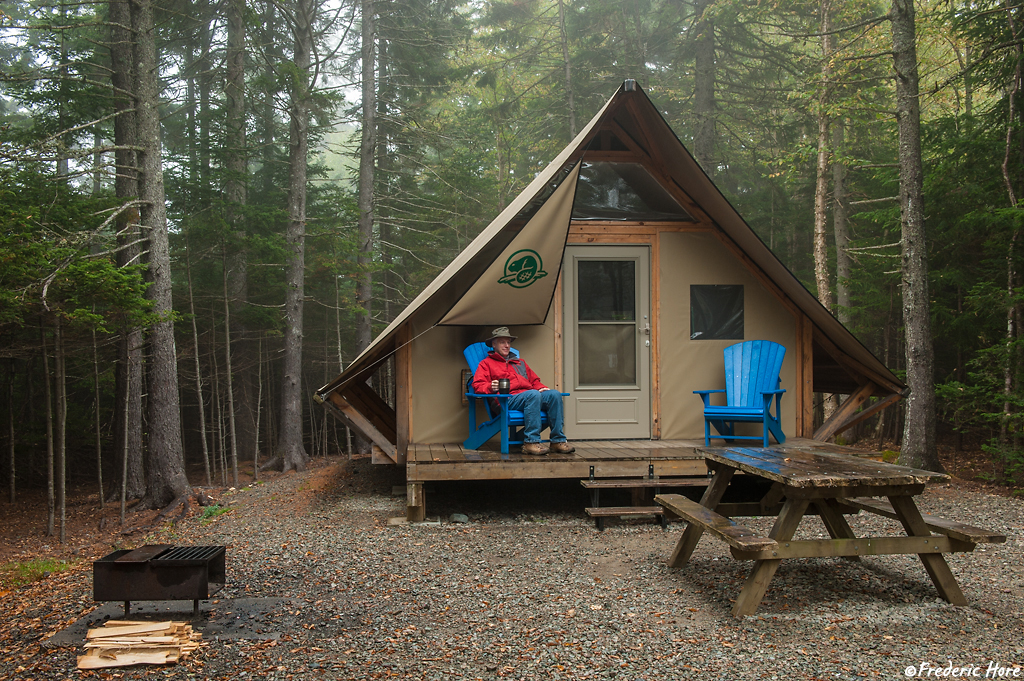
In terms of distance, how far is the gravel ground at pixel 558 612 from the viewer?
2412 mm

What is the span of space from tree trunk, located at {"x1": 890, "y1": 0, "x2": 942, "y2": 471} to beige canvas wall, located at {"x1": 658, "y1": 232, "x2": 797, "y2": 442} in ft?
4.49

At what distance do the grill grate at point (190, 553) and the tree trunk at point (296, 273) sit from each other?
7141 millimetres

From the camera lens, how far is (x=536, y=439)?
15.9 ft

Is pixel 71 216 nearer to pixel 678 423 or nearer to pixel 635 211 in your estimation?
pixel 635 211

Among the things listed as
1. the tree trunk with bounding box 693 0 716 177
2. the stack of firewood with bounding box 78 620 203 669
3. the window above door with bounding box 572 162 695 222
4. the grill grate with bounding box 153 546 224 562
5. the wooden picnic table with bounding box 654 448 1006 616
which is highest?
the tree trunk with bounding box 693 0 716 177

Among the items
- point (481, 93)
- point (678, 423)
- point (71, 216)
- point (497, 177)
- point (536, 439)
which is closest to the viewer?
point (536, 439)

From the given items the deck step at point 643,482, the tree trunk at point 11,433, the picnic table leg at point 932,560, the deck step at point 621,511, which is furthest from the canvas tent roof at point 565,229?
the tree trunk at point 11,433

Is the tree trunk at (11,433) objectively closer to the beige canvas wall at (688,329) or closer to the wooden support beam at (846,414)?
the beige canvas wall at (688,329)

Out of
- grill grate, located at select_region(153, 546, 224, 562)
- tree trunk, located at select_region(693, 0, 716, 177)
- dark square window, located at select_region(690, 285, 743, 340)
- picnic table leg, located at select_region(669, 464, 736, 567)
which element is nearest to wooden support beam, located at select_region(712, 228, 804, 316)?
dark square window, located at select_region(690, 285, 743, 340)

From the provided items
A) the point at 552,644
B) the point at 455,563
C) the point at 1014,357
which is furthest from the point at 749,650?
the point at 1014,357

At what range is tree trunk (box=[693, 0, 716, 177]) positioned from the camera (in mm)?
10828

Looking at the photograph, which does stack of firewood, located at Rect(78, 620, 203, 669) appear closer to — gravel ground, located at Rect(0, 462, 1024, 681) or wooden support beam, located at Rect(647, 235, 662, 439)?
gravel ground, located at Rect(0, 462, 1024, 681)

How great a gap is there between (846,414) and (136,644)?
18.3 feet

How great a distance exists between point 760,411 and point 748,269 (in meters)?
1.54
